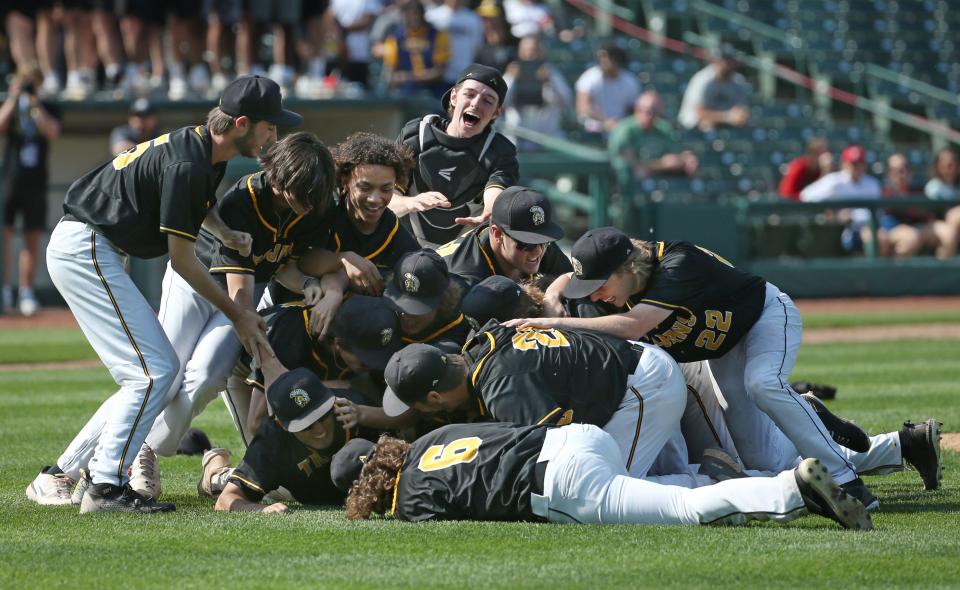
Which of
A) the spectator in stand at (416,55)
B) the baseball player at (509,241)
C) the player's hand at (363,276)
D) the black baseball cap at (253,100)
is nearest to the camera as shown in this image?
the black baseball cap at (253,100)

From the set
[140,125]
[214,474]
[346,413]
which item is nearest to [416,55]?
[140,125]

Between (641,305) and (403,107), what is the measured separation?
10.7m

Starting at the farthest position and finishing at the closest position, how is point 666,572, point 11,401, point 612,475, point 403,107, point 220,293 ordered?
A: 1. point 403,107
2. point 11,401
3. point 220,293
4. point 612,475
5. point 666,572

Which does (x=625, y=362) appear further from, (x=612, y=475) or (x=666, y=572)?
(x=666, y=572)

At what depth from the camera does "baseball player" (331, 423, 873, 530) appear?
16.2 ft

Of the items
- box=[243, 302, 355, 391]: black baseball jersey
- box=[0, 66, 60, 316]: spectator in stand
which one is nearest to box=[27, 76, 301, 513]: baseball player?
box=[243, 302, 355, 391]: black baseball jersey

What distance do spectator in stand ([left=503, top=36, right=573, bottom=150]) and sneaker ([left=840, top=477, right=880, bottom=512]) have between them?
38.4 feet

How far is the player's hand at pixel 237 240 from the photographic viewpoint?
5996 mm

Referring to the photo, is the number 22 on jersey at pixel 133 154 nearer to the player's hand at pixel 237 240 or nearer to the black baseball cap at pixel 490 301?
the player's hand at pixel 237 240

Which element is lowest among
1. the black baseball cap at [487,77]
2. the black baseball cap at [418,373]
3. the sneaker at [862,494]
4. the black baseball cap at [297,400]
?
the sneaker at [862,494]

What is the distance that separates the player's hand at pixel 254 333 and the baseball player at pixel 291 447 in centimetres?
5

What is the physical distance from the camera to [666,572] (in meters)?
4.30

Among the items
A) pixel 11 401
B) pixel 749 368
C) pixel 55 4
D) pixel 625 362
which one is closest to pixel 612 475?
pixel 625 362

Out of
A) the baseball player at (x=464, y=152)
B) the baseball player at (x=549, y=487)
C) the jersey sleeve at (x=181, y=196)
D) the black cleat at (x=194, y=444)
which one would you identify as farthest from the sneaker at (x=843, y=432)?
the black cleat at (x=194, y=444)
